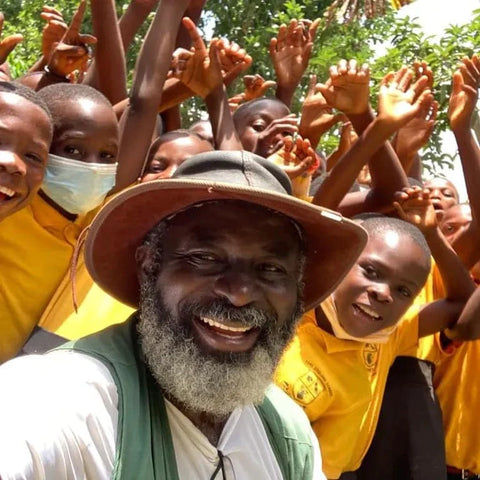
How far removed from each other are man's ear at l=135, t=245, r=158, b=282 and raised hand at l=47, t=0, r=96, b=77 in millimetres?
1580

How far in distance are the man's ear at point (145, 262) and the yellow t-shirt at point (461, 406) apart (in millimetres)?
2144

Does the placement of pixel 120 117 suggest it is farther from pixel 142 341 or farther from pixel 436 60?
pixel 436 60

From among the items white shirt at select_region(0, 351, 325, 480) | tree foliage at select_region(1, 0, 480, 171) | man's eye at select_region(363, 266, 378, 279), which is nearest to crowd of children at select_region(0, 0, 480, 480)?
man's eye at select_region(363, 266, 378, 279)

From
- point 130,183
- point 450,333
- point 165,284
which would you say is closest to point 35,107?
point 130,183

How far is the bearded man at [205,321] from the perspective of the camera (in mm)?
1821

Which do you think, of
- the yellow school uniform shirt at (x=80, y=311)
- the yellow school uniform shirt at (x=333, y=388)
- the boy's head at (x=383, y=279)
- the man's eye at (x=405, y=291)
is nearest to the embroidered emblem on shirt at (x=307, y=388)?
the yellow school uniform shirt at (x=333, y=388)

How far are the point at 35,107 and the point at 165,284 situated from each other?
1004mm

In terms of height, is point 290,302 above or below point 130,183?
above

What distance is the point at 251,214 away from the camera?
206cm

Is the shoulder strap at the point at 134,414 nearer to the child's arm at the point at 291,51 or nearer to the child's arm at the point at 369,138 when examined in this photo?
the child's arm at the point at 369,138

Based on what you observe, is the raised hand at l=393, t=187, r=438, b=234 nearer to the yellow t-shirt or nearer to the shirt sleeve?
the yellow t-shirt

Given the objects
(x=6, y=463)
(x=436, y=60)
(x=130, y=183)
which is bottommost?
(x=436, y=60)

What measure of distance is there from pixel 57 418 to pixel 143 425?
206mm

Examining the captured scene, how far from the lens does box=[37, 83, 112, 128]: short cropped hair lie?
3.02m
